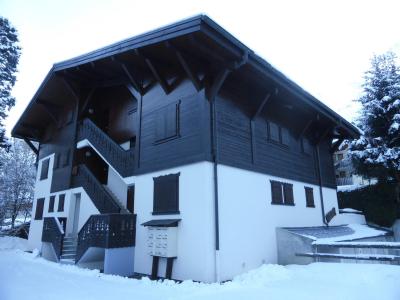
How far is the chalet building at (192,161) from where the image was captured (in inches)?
416

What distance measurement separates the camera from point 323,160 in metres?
19.3

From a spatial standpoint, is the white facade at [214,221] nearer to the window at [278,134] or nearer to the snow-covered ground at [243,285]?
the snow-covered ground at [243,285]

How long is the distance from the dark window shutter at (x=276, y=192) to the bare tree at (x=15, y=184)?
2621 cm

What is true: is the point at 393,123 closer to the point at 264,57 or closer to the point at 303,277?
→ the point at 264,57

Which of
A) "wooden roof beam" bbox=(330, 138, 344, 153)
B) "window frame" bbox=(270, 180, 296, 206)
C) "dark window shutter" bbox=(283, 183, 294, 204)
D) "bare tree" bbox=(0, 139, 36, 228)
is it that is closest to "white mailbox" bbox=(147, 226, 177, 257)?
"window frame" bbox=(270, 180, 296, 206)

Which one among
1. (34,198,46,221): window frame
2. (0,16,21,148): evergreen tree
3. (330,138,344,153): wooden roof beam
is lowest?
(34,198,46,221): window frame

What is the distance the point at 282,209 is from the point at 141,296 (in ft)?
26.3

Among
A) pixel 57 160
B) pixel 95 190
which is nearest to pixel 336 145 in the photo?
pixel 95 190

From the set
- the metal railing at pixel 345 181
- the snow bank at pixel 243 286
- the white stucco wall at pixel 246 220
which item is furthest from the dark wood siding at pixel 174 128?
the metal railing at pixel 345 181

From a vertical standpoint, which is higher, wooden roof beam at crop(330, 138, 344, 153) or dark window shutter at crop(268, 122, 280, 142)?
wooden roof beam at crop(330, 138, 344, 153)

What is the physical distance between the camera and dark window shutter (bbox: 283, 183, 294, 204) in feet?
47.4

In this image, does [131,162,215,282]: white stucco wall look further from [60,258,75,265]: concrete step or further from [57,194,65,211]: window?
[57,194,65,211]: window

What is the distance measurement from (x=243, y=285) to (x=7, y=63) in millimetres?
20660

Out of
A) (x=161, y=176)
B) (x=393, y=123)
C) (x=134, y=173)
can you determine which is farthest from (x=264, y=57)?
(x=393, y=123)
